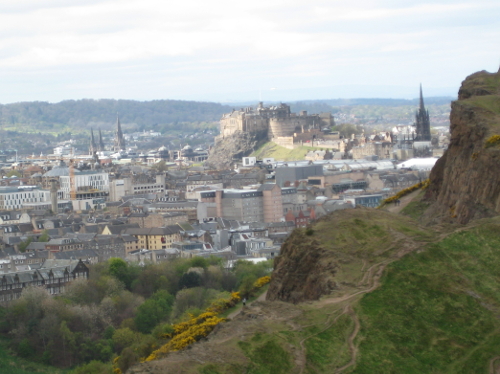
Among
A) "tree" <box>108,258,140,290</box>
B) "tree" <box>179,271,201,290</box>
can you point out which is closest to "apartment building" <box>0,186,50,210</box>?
"tree" <box>108,258,140,290</box>

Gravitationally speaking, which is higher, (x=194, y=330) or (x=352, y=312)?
(x=352, y=312)

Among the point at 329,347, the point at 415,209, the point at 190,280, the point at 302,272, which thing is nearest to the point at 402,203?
the point at 415,209

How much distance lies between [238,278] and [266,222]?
113 feet

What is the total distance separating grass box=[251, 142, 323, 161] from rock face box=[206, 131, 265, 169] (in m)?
1.33

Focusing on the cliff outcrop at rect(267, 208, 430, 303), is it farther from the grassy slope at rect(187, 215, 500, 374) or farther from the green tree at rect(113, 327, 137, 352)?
the green tree at rect(113, 327, 137, 352)

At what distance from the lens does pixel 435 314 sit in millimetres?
24938

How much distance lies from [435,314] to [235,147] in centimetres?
14801

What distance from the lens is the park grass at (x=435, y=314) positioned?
76.3 feet

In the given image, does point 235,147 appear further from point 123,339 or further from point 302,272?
point 302,272

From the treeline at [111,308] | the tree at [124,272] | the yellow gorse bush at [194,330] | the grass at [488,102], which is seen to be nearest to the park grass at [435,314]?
the yellow gorse bush at [194,330]

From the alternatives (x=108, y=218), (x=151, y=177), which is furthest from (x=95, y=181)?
(x=108, y=218)

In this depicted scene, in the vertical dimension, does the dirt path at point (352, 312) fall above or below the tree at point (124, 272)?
above

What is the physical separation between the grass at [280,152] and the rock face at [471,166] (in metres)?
118

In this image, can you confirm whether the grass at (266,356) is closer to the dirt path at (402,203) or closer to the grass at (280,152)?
the dirt path at (402,203)
